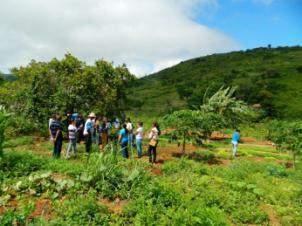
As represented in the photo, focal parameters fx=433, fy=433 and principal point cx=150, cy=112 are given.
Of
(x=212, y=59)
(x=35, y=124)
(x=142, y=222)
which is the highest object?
(x=212, y=59)

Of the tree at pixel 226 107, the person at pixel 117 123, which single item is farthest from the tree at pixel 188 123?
the tree at pixel 226 107

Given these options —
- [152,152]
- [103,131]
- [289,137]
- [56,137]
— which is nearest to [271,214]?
[152,152]

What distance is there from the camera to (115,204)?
10.9 metres

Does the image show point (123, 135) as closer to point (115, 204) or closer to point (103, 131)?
point (103, 131)

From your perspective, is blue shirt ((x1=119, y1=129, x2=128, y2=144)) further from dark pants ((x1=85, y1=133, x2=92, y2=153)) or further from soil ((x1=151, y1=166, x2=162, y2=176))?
soil ((x1=151, y1=166, x2=162, y2=176))

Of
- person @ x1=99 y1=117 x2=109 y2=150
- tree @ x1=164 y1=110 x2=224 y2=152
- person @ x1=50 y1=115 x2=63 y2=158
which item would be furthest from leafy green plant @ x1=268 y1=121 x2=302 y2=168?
person @ x1=50 y1=115 x2=63 y2=158

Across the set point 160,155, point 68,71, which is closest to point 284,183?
point 160,155

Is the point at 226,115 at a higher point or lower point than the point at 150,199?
higher

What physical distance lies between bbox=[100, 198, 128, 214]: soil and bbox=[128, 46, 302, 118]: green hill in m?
40.8

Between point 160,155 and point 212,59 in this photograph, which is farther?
point 212,59

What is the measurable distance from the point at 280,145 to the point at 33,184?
1663 centimetres

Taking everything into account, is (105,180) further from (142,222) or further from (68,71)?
(68,71)

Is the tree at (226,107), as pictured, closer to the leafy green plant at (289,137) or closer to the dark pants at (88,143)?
the leafy green plant at (289,137)

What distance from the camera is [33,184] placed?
11.3m
